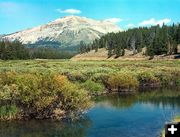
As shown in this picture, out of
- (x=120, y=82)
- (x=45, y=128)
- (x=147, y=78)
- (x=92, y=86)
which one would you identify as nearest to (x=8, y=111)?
(x=45, y=128)

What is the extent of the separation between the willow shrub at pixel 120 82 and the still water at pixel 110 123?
15.4 meters

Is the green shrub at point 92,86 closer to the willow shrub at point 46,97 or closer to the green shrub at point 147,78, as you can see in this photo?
the green shrub at point 147,78

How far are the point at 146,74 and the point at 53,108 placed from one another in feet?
152

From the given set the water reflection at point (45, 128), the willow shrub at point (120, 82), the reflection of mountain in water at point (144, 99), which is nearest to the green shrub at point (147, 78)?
the willow shrub at point (120, 82)

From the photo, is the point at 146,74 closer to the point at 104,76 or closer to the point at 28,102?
the point at 104,76

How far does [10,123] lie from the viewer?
152 ft

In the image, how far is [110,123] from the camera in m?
46.3

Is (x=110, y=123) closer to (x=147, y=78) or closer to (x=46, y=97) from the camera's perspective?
(x=46, y=97)

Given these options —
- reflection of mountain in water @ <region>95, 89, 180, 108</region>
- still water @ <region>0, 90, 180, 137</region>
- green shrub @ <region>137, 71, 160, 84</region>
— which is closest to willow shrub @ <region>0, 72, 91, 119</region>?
still water @ <region>0, 90, 180, 137</region>

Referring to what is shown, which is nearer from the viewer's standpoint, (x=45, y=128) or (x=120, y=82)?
(x=45, y=128)

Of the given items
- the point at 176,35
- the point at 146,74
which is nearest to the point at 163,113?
the point at 146,74

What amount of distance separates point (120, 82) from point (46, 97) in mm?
35202

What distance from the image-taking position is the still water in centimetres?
4088

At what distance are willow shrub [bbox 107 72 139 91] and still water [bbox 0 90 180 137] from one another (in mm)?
15389
